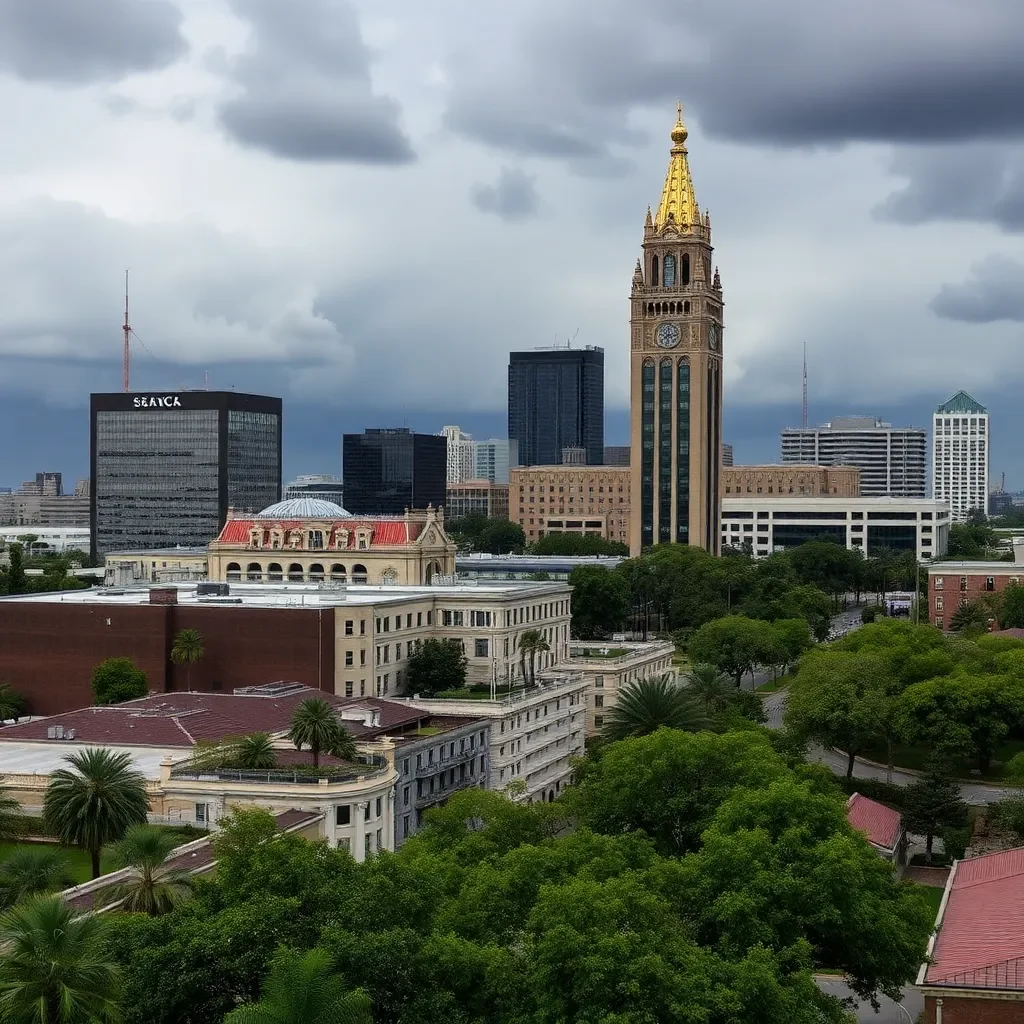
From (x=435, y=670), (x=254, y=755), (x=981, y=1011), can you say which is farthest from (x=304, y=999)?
(x=435, y=670)

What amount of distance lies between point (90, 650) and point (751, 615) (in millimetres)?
88883

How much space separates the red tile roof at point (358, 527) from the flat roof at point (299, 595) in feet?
37.3

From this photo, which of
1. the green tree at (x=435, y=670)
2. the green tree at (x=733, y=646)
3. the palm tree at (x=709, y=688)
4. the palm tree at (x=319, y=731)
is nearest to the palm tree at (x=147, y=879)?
the palm tree at (x=319, y=731)

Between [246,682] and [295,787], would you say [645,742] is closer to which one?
[295,787]

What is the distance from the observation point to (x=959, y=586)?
19612cm

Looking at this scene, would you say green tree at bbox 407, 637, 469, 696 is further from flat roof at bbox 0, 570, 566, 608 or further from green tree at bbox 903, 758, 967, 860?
green tree at bbox 903, 758, 967, 860

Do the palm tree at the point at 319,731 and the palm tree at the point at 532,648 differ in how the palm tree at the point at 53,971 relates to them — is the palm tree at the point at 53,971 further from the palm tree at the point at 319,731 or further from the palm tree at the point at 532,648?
the palm tree at the point at 532,648

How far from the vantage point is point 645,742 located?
7094 centimetres

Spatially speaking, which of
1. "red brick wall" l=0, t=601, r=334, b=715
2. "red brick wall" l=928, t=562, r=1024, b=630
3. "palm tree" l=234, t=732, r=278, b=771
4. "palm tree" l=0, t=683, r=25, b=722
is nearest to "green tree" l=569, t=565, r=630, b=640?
"red brick wall" l=928, t=562, r=1024, b=630

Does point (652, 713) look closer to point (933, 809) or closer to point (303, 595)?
point (933, 809)

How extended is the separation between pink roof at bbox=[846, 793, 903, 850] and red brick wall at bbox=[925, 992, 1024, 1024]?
30.3 m

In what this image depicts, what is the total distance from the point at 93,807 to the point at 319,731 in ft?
47.9

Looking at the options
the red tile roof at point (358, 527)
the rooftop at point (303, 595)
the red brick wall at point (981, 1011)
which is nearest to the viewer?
the red brick wall at point (981, 1011)

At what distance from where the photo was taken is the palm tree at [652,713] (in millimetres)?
92625
